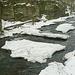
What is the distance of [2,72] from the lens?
6918 millimetres

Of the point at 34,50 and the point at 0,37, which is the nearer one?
the point at 34,50

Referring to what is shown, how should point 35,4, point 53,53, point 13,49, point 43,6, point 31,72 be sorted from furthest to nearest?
point 43,6
point 35,4
point 13,49
point 53,53
point 31,72

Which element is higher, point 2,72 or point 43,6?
point 43,6

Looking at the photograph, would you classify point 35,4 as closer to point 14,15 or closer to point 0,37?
point 14,15

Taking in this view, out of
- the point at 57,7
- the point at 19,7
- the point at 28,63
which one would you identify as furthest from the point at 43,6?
the point at 28,63

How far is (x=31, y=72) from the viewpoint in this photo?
678cm

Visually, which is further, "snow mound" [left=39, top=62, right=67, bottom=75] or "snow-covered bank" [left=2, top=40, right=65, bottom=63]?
"snow-covered bank" [left=2, top=40, right=65, bottom=63]

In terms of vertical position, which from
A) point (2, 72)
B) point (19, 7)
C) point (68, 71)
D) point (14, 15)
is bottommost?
point (2, 72)

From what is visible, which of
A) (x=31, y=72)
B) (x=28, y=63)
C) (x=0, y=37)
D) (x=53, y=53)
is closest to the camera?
(x=31, y=72)

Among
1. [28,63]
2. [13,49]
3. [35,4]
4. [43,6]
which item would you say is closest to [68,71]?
[28,63]

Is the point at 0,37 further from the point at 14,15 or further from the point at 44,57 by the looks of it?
the point at 14,15

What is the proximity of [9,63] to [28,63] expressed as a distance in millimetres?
1405

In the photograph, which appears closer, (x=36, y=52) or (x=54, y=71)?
(x=54, y=71)

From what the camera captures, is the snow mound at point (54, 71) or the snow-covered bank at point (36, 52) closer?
the snow mound at point (54, 71)
